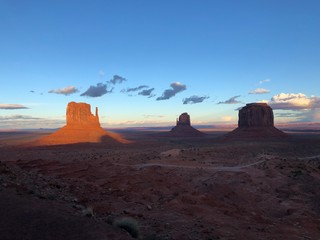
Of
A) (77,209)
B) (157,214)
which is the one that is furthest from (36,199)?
(157,214)

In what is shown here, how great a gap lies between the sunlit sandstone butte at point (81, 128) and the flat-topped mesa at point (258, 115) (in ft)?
132

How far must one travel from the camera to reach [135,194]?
64.2 feet

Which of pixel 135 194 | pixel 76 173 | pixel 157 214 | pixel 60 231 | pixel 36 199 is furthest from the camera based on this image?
pixel 76 173

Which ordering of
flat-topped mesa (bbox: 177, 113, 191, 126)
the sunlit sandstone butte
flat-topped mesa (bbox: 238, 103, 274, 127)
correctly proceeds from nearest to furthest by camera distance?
the sunlit sandstone butte, flat-topped mesa (bbox: 238, 103, 274, 127), flat-topped mesa (bbox: 177, 113, 191, 126)

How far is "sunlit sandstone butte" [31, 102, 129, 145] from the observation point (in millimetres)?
88400

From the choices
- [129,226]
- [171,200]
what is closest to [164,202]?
[171,200]

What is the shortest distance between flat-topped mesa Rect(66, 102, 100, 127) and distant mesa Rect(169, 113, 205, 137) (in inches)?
1858

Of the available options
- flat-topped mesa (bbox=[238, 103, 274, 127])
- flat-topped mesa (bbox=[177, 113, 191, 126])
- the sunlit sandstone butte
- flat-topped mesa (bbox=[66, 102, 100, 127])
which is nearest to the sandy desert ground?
the sunlit sandstone butte

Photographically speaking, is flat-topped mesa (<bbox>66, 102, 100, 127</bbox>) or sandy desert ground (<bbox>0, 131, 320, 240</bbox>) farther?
flat-topped mesa (<bbox>66, 102, 100, 127</bbox>)

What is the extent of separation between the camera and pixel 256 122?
10062 centimetres

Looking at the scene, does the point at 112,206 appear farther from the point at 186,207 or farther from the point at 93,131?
the point at 93,131

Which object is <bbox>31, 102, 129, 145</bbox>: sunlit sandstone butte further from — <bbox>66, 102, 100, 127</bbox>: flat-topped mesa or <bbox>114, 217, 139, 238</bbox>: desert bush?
<bbox>114, 217, 139, 238</bbox>: desert bush

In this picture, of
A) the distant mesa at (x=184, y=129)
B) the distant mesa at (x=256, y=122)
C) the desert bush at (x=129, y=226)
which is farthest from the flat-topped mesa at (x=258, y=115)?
the desert bush at (x=129, y=226)

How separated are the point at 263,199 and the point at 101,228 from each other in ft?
51.3
